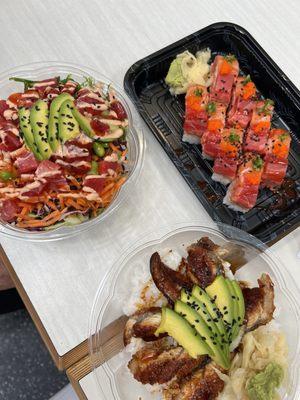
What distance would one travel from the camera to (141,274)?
1645 millimetres

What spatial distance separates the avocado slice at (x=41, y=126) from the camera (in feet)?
5.33

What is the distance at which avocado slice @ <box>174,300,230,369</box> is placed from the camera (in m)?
1.45

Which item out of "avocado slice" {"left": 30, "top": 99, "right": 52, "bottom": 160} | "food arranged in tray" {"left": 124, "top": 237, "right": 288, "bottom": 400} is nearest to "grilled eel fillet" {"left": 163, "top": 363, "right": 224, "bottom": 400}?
"food arranged in tray" {"left": 124, "top": 237, "right": 288, "bottom": 400}

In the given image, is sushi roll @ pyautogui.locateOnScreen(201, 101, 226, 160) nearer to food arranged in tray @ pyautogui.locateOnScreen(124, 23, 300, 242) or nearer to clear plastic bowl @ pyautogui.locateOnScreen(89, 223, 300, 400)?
food arranged in tray @ pyautogui.locateOnScreen(124, 23, 300, 242)

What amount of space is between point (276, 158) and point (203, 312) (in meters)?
0.66

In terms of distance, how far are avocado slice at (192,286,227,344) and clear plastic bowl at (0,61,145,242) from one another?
0.41 meters

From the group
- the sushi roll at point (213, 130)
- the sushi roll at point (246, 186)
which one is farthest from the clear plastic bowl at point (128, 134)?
the sushi roll at point (246, 186)

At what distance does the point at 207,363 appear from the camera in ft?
4.86

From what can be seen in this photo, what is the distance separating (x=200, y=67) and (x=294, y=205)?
67 cm

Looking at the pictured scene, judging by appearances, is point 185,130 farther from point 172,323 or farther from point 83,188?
point 172,323

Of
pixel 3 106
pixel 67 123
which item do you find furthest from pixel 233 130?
pixel 3 106

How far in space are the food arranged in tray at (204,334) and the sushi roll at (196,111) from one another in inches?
19.3

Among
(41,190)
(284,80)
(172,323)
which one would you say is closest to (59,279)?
(41,190)

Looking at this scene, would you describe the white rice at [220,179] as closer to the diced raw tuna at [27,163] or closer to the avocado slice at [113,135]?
the avocado slice at [113,135]
